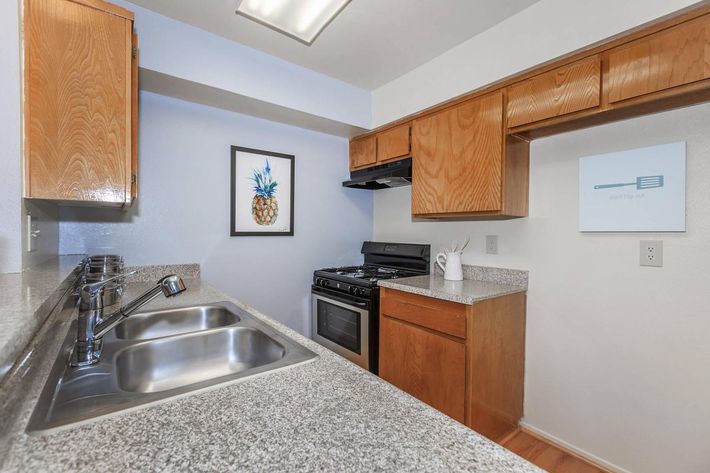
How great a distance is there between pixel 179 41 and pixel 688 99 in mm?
2551

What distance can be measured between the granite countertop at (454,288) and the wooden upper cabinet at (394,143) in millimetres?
983

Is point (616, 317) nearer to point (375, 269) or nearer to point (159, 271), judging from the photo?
point (375, 269)

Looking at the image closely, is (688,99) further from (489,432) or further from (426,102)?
(489,432)

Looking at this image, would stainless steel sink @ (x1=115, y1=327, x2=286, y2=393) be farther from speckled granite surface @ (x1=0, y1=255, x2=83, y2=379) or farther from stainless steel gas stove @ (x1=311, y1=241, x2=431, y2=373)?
stainless steel gas stove @ (x1=311, y1=241, x2=431, y2=373)

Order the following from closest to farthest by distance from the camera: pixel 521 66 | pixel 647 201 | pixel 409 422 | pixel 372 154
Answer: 1. pixel 409 422
2. pixel 647 201
3. pixel 521 66
4. pixel 372 154

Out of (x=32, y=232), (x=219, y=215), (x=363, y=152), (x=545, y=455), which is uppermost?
(x=363, y=152)

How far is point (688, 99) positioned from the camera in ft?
4.73

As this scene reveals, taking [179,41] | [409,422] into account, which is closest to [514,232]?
[409,422]

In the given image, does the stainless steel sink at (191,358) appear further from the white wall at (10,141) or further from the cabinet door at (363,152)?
the cabinet door at (363,152)

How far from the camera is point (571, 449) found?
1854mm

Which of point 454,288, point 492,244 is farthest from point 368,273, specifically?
point 492,244

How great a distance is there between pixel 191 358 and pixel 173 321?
396 millimetres

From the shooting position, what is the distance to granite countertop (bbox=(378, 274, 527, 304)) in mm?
1786

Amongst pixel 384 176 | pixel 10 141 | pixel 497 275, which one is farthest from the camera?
pixel 384 176
